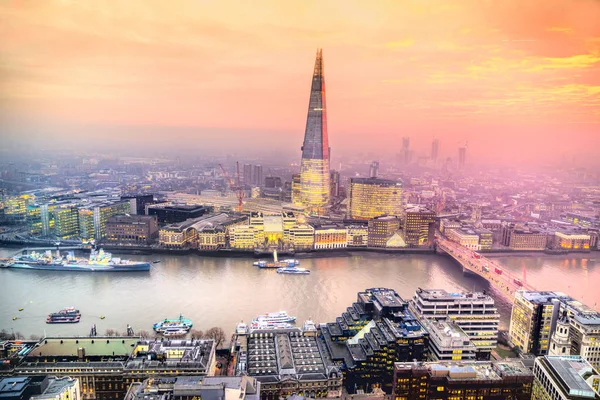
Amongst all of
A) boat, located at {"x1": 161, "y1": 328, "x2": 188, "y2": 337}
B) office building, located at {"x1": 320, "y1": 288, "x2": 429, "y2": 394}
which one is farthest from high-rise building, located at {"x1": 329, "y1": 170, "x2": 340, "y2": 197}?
boat, located at {"x1": 161, "y1": 328, "x2": 188, "y2": 337}

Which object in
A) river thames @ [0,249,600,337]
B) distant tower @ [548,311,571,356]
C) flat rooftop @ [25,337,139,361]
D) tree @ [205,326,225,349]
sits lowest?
river thames @ [0,249,600,337]

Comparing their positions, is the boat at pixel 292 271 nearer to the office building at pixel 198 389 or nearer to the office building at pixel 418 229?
the office building at pixel 418 229

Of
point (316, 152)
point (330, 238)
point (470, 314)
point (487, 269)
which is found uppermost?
point (316, 152)

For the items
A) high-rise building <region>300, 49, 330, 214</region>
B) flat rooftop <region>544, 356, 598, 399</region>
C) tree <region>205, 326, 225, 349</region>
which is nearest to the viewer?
flat rooftop <region>544, 356, 598, 399</region>

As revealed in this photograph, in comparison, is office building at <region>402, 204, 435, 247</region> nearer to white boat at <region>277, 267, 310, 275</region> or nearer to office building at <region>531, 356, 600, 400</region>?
white boat at <region>277, 267, 310, 275</region>

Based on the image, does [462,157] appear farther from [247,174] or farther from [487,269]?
[247,174]

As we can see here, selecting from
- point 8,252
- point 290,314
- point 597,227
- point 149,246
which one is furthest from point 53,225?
point 597,227

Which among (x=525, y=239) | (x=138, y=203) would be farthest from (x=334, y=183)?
(x=525, y=239)
